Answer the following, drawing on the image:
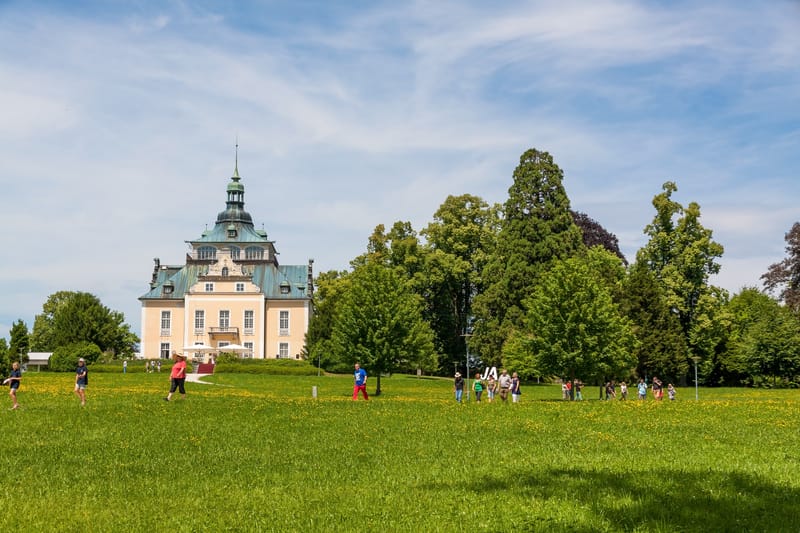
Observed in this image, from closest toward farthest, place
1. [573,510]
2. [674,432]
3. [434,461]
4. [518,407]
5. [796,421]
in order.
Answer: [573,510]
[434,461]
[674,432]
[796,421]
[518,407]

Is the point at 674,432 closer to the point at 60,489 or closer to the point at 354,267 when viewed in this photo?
the point at 60,489

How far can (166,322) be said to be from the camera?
106 meters

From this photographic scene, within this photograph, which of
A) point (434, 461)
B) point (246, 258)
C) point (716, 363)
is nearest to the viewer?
point (434, 461)

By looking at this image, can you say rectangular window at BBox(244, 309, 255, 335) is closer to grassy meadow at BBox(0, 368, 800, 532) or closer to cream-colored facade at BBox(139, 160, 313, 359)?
cream-colored facade at BBox(139, 160, 313, 359)

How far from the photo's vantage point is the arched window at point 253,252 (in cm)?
11194

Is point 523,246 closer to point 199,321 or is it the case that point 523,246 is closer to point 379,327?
point 379,327

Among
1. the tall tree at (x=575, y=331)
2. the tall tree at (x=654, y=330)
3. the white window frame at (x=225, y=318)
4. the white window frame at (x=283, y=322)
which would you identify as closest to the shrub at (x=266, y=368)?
the white window frame at (x=225, y=318)

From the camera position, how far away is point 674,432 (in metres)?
23.9

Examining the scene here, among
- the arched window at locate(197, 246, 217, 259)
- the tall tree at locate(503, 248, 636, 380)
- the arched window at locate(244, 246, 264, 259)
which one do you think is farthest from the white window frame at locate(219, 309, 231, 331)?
the tall tree at locate(503, 248, 636, 380)

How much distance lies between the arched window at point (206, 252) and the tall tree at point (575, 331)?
71.5 meters

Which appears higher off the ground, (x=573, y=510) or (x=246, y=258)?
(x=246, y=258)

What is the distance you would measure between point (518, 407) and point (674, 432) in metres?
10.3

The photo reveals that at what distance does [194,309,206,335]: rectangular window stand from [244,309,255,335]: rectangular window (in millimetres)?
5028

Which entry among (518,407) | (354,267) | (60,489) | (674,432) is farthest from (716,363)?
(60,489)
